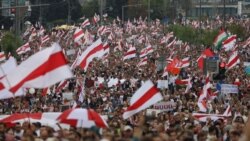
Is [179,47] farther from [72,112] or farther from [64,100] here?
[72,112]

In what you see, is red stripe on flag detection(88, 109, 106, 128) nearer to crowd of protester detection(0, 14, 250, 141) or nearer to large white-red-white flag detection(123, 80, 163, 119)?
crowd of protester detection(0, 14, 250, 141)

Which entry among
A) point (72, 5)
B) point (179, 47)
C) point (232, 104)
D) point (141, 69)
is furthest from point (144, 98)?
point (72, 5)

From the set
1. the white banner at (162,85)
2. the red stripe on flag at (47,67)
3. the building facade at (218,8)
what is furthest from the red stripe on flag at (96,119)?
the building facade at (218,8)

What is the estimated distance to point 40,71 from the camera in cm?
1855

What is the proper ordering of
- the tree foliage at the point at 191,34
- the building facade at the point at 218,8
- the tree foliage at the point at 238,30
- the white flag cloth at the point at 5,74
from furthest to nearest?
the building facade at the point at 218,8 < the tree foliage at the point at 191,34 < the tree foliage at the point at 238,30 < the white flag cloth at the point at 5,74

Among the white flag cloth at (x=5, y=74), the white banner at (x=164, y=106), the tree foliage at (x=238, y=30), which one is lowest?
the tree foliage at (x=238, y=30)

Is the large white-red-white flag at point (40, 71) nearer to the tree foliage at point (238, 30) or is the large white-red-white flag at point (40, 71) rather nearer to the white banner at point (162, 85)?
the white banner at point (162, 85)

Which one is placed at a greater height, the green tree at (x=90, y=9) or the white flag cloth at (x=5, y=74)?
the white flag cloth at (x=5, y=74)

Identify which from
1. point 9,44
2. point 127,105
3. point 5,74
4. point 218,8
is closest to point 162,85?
point 127,105

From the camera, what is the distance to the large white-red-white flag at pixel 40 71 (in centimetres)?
1836

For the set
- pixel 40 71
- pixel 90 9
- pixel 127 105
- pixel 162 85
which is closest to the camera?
pixel 40 71

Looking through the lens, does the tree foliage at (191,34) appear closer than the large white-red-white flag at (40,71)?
No

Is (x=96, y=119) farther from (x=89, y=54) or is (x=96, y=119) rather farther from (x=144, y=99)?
(x=89, y=54)

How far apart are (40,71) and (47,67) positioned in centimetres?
21
